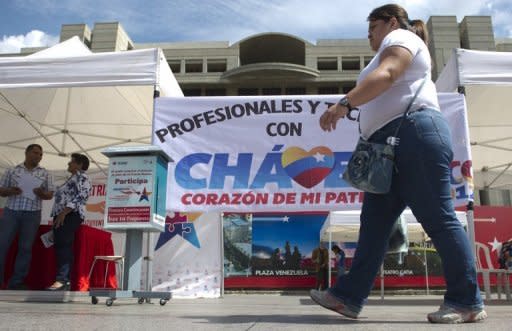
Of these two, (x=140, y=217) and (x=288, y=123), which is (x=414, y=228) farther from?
(x=140, y=217)

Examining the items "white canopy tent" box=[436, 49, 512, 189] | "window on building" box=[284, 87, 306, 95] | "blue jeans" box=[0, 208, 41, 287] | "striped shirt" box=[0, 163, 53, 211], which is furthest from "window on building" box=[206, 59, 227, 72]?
"blue jeans" box=[0, 208, 41, 287]

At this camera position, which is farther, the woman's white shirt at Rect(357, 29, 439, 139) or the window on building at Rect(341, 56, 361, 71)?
the window on building at Rect(341, 56, 361, 71)

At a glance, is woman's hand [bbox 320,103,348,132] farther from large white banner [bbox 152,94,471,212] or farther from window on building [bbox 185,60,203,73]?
window on building [bbox 185,60,203,73]

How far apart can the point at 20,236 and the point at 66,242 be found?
2.50ft

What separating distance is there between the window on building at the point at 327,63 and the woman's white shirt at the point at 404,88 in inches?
1684

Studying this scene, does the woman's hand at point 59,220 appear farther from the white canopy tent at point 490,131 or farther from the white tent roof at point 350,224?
the white canopy tent at point 490,131

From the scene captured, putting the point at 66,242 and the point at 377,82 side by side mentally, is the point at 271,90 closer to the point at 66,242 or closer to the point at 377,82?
the point at 66,242

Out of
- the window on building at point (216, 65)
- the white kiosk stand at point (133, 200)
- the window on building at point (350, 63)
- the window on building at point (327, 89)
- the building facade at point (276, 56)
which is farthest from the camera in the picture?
the window on building at point (216, 65)

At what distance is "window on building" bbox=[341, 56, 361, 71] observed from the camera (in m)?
44.2

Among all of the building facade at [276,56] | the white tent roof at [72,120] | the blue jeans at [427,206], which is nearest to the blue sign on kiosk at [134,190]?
the blue jeans at [427,206]

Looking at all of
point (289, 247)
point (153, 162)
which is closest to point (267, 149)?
point (153, 162)

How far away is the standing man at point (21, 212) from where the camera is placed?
5.80m

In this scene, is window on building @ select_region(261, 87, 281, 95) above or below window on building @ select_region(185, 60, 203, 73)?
below

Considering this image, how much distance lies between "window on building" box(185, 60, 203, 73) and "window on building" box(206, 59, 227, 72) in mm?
717
